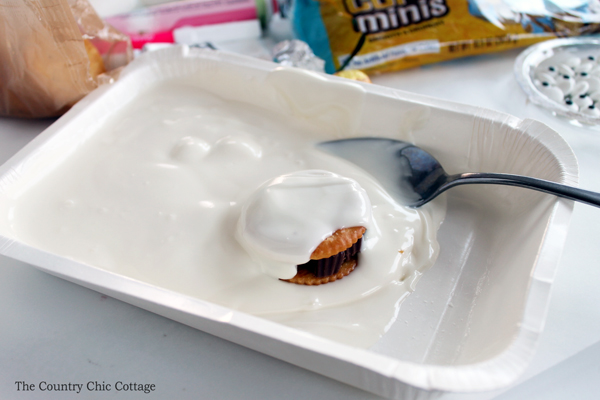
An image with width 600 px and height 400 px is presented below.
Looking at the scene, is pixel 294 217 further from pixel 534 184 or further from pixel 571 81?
pixel 571 81

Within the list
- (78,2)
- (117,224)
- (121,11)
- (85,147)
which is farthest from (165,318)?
(121,11)

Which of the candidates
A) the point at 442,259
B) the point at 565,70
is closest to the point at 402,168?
the point at 442,259

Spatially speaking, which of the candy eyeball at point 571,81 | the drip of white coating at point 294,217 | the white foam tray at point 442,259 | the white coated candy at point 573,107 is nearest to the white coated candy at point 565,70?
the candy eyeball at point 571,81

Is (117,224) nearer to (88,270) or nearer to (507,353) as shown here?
(88,270)

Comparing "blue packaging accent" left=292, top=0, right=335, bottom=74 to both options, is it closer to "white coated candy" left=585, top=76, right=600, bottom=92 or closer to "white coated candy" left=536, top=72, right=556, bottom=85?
"white coated candy" left=536, top=72, right=556, bottom=85

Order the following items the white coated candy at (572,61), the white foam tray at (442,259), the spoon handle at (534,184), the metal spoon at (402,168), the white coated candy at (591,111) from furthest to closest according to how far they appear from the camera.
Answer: the white coated candy at (572,61)
the white coated candy at (591,111)
the metal spoon at (402,168)
the spoon handle at (534,184)
the white foam tray at (442,259)

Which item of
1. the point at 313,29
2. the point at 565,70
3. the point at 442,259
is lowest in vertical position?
the point at 442,259

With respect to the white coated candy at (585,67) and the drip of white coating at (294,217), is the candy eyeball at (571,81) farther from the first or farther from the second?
the drip of white coating at (294,217)
